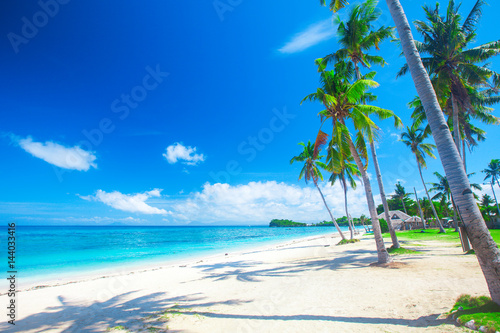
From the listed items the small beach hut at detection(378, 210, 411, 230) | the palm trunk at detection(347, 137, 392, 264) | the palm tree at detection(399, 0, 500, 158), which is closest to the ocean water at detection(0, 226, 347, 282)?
the palm trunk at detection(347, 137, 392, 264)

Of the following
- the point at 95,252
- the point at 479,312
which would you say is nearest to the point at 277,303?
the point at 479,312

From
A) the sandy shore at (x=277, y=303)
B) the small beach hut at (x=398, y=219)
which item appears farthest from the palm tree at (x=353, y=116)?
the small beach hut at (x=398, y=219)

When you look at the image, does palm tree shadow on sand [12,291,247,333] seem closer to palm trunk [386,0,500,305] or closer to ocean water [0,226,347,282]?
palm trunk [386,0,500,305]

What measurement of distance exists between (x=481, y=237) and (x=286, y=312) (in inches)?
141

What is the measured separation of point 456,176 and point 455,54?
11.2m

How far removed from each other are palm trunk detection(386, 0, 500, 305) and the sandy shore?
41.0 inches

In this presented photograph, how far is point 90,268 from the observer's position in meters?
14.8

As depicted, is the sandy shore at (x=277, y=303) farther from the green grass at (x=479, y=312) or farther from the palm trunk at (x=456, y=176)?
the palm trunk at (x=456, y=176)

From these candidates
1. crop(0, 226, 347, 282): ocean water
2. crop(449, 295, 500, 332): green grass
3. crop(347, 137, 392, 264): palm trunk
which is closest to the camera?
crop(449, 295, 500, 332): green grass

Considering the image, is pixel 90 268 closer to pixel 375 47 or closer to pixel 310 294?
pixel 310 294

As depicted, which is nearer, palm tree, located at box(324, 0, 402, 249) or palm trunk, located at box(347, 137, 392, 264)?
palm trunk, located at box(347, 137, 392, 264)

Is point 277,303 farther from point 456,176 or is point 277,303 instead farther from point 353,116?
point 353,116

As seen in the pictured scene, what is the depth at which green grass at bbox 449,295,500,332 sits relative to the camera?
115 inches

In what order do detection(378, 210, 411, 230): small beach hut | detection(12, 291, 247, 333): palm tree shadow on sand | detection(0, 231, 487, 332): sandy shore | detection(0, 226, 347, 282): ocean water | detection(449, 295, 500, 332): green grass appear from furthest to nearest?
detection(378, 210, 411, 230): small beach hut
detection(0, 226, 347, 282): ocean water
detection(12, 291, 247, 333): palm tree shadow on sand
detection(0, 231, 487, 332): sandy shore
detection(449, 295, 500, 332): green grass
